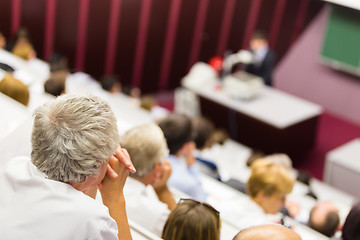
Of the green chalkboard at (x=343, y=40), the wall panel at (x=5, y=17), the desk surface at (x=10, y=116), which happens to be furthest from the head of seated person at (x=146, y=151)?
the green chalkboard at (x=343, y=40)

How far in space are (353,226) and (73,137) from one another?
1434 mm

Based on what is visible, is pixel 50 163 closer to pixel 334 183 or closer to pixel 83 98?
pixel 83 98

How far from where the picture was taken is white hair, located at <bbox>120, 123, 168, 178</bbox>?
6.95 ft

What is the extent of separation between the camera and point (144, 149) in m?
2.12

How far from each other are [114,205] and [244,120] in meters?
4.10

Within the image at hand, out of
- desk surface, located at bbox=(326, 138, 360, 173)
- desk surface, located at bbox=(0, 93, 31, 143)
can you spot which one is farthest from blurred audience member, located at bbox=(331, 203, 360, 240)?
desk surface, located at bbox=(326, 138, 360, 173)

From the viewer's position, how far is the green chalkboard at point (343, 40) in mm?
6742

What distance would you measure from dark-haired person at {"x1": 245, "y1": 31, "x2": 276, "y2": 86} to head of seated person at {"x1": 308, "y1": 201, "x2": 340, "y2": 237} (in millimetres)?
3709

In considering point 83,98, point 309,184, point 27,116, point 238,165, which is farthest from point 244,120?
point 83,98

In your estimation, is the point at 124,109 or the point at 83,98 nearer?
the point at 83,98

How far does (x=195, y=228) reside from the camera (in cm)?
163

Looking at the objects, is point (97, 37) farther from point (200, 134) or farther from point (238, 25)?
point (200, 134)

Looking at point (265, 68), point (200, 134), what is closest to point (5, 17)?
point (200, 134)

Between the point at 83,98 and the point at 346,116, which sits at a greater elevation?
the point at 83,98
